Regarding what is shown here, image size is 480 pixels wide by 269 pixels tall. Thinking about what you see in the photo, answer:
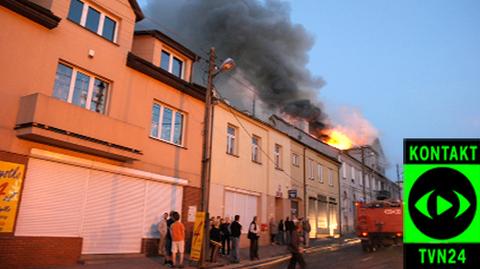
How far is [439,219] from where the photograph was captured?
6.36 ft

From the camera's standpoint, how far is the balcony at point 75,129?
11555 millimetres

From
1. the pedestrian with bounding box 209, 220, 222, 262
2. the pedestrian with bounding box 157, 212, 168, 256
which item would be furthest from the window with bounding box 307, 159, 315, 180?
the pedestrian with bounding box 157, 212, 168, 256

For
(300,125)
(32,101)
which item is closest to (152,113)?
(32,101)

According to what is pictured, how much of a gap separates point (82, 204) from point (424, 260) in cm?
1319

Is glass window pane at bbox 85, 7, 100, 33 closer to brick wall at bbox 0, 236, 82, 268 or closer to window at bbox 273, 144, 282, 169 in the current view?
brick wall at bbox 0, 236, 82, 268

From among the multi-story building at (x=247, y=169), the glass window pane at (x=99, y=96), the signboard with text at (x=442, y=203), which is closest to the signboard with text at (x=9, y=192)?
the glass window pane at (x=99, y=96)

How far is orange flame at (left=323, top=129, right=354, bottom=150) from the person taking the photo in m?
46.6

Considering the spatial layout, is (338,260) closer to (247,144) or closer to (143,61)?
(247,144)

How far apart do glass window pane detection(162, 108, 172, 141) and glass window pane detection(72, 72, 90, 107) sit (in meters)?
3.96

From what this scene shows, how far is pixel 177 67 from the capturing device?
1903 centimetres

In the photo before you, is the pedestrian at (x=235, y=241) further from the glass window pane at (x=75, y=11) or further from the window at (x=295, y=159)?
the window at (x=295, y=159)

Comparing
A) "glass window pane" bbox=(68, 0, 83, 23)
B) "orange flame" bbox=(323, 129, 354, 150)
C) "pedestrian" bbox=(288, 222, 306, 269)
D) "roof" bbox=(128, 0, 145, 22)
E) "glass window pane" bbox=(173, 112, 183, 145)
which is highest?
"orange flame" bbox=(323, 129, 354, 150)

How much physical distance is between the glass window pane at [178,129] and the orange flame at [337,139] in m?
30.3

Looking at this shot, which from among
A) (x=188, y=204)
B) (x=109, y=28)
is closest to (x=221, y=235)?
(x=188, y=204)
